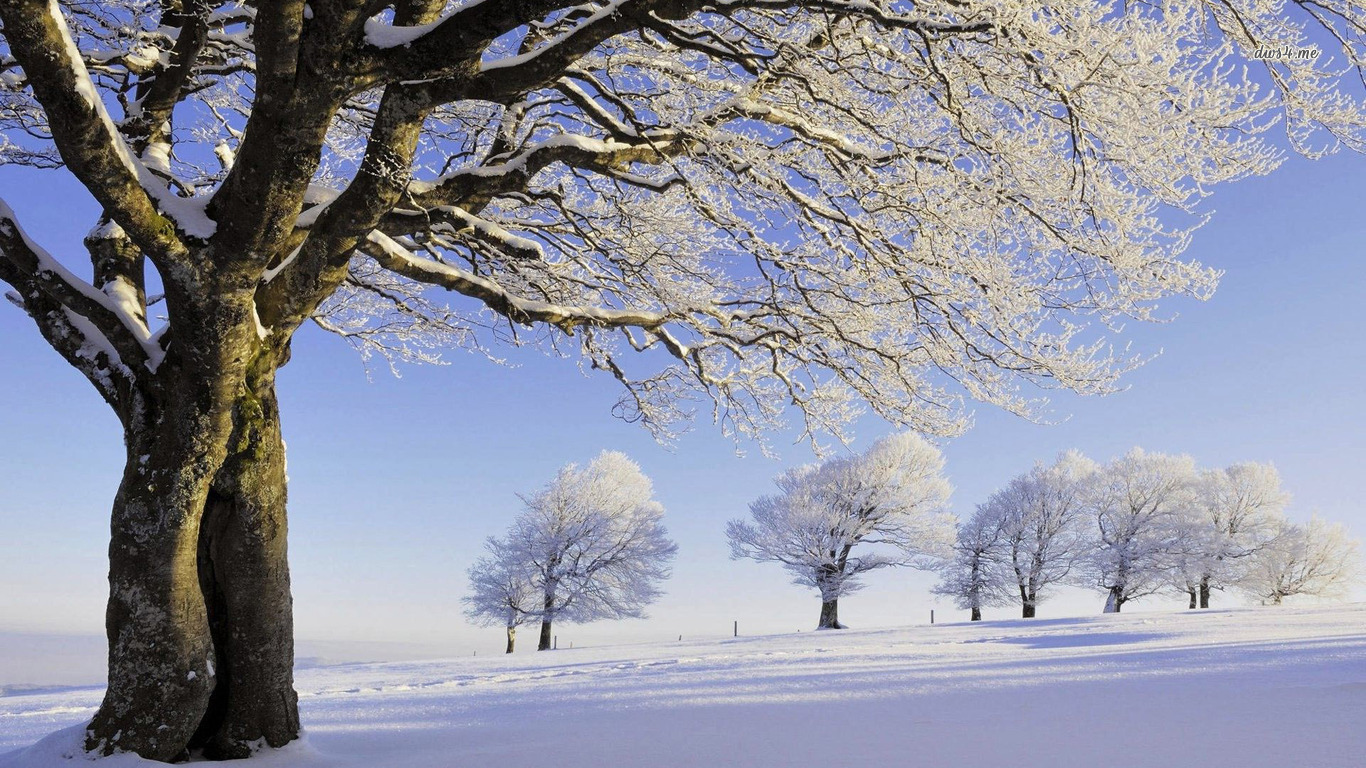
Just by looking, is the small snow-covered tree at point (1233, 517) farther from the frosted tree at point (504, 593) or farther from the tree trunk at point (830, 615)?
the frosted tree at point (504, 593)

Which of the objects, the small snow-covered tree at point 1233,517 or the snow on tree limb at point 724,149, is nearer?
the snow on tree limb at point 724,149

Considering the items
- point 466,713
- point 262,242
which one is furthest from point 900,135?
point 466,713

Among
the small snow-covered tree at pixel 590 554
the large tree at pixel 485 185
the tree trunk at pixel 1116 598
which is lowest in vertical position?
the tree trunk at pixel 1116 598

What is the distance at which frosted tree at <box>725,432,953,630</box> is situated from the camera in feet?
89.8

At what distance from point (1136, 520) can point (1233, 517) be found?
5.10 metres

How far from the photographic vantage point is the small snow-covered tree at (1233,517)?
31.2 meters

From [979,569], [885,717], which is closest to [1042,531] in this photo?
[979,569]

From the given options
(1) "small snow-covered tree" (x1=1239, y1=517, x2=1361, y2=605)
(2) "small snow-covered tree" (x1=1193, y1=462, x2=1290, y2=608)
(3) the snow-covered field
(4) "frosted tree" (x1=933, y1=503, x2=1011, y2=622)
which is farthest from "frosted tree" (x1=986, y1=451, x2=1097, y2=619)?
(3) the snow-covered field

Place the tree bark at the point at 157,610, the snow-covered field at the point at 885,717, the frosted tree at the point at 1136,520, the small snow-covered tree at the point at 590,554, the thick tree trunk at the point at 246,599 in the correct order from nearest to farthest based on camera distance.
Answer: the snow-covered field at the point at 885,717 < the tree bark at the point at 157,610 < the thick tree trunk at the point at 246,599 < the small snow-covered tree at the point at 590,554 < the frosted tree at the point at 1136,520

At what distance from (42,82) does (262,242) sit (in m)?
1.25

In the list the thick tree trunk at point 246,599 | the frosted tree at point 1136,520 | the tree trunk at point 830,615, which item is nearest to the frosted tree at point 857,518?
the tree trunk at point 830,615

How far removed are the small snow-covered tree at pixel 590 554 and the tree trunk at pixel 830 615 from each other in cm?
567

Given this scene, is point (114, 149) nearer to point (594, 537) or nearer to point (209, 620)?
point (209, 620)

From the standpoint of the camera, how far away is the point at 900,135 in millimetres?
Answer: 5938
